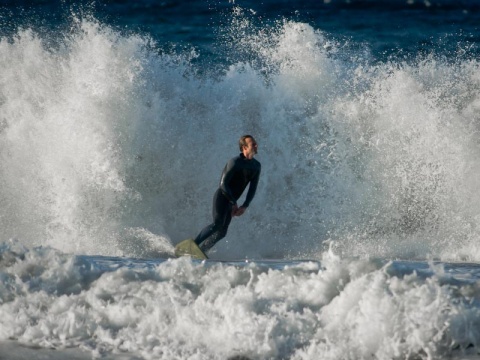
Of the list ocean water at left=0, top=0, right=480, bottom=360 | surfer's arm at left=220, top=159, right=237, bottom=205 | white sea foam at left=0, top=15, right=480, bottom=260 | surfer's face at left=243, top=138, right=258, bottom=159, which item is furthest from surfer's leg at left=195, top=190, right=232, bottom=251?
white sea foam at left=0, top=15, right=480, bottom=260

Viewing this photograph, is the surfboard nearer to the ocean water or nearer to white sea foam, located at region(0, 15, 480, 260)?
the ocean water

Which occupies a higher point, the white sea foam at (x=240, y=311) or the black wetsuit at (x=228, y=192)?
the black wetsuit at (x=228, y=192)

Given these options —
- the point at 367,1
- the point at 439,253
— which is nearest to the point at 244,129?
the point at 439,253

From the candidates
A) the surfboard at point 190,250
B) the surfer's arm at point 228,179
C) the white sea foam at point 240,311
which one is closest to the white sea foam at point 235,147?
the surfboard at point 190,250

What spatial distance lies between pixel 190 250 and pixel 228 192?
2.80 ft

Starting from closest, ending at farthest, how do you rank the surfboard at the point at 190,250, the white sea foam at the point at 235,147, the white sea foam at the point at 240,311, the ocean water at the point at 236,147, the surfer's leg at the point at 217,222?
the white sea foam at the point at 240,311 < the surfboard at the point at 190,250 < the surfer's leg at the point at 217,222 < the ocean water at the point at 236,147 < the white sea foam at the point at 235,147

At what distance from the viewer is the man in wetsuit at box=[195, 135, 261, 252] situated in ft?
28.5

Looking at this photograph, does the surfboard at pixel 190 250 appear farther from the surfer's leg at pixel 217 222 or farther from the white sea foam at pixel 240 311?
the white sea foam at pixel 240 311

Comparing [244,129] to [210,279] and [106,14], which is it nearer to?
[210,279]

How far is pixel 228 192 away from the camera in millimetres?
8742

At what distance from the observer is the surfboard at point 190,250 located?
28.5 feet

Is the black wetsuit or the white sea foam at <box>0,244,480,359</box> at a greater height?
the black wetsuit

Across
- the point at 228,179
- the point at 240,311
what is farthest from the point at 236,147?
the point at 240,311

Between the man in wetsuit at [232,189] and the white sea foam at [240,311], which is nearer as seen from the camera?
the white sea foam at [240,311]
